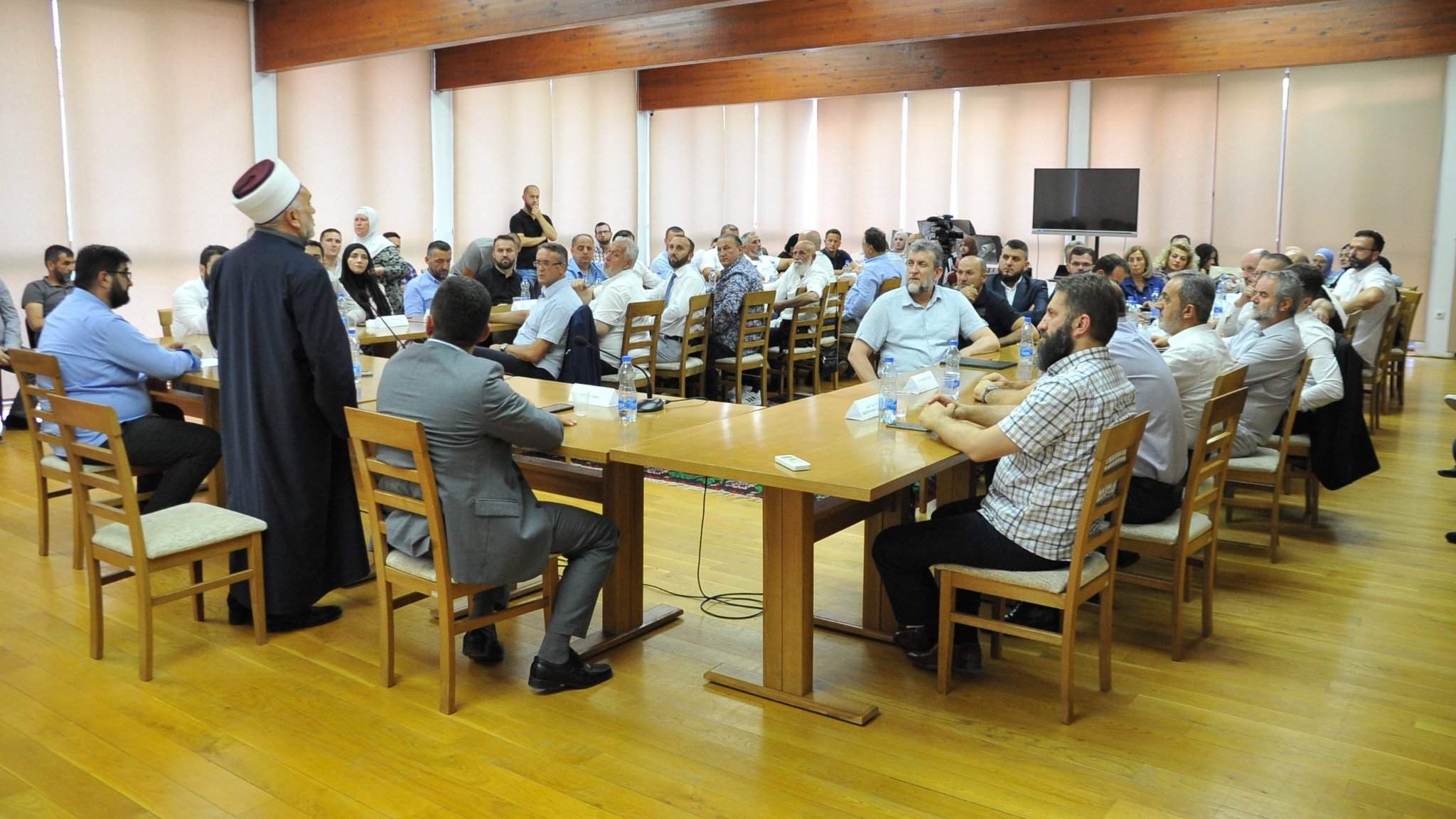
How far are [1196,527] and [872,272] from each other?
4987mm

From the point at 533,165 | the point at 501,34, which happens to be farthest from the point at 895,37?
the point at 533,165

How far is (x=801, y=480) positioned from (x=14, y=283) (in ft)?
23.3

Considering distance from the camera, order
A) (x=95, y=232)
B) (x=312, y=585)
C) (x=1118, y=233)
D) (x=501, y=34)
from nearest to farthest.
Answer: (x=312, y=585) < (x=501, y=34) < (x=95, y=232) < (x=1118, y=233)

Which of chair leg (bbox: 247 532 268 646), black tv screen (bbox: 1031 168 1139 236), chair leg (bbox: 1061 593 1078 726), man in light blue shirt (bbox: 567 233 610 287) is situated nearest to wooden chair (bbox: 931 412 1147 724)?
chair leg (bbox: 1061 593 1078 726)

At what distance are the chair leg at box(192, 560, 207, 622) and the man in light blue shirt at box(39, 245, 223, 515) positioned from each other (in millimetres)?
509

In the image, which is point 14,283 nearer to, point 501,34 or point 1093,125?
point 501,34

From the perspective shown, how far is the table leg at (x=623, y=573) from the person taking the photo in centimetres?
348

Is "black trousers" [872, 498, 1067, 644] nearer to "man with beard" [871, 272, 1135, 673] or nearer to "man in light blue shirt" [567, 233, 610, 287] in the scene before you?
"man with beard" [871, 272, 1135, 673]

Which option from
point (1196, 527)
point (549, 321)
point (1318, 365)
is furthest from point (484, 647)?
point (1318, 365)

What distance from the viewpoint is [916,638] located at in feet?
11.2

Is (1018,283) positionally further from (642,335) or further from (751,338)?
(642,335)

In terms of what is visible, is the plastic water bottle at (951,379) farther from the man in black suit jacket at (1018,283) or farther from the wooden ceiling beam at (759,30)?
the wooden ceiling beam at (759,30)

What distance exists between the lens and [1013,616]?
3754 millimetres

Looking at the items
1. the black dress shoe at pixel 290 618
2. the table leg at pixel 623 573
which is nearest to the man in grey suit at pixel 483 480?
the table leg at pixel 623 573
